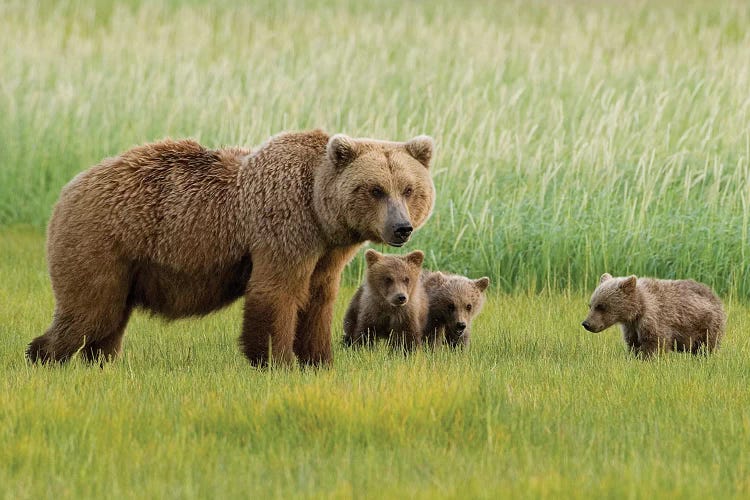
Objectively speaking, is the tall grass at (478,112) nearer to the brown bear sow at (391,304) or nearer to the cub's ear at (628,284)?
the brown bear sow at (391,304)

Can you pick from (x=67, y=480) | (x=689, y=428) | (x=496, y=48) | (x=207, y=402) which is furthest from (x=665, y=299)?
(x=496, y=48)

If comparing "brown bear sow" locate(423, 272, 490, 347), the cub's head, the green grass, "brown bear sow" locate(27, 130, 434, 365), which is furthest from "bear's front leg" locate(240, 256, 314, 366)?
the cub's head

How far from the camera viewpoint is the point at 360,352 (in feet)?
27.0

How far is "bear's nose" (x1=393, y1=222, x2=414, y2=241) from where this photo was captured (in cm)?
647

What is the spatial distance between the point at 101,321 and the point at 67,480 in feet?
8.21

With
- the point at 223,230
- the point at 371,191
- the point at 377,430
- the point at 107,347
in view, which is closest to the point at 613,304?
the point at 371,191

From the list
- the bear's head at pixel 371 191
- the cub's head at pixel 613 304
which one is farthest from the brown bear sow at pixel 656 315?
the bear's head at pixel 371 191

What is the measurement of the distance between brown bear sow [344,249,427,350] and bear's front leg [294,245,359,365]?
0.90 meters

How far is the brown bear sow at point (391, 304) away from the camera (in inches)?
325

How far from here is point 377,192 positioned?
6664 millimetres

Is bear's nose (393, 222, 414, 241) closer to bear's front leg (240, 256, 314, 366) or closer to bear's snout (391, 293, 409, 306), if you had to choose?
bear's front leg (240, 256, 314, 366)

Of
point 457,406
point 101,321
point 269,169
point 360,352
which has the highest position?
point 269,169

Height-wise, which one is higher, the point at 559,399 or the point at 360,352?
the point at 559,399

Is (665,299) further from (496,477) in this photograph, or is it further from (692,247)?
(496,477)
